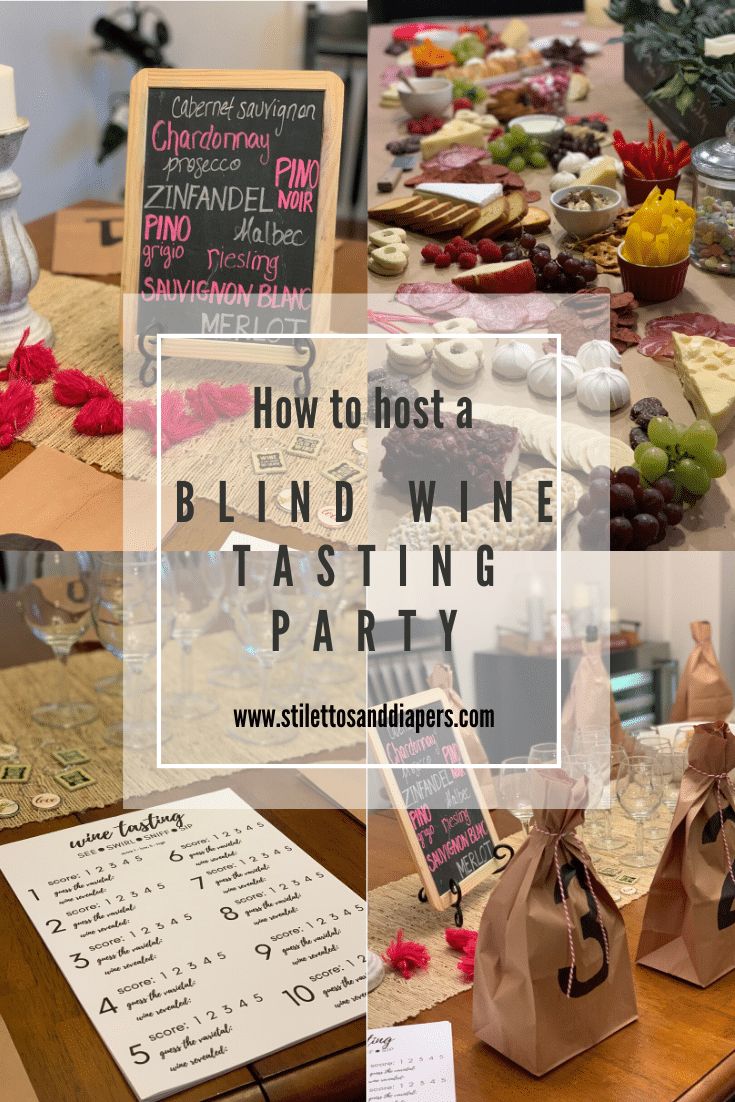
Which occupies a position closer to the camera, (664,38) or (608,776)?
(608,776)

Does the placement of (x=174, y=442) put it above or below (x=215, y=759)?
above

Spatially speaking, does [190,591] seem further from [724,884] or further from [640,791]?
[724,884]

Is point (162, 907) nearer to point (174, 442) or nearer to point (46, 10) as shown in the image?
point (174, 442)

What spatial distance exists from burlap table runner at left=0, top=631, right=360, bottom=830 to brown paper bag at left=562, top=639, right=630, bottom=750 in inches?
13.3

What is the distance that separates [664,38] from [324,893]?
168 cm

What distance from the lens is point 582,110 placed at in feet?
8.99

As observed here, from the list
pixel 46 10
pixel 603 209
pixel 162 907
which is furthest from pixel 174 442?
pixel 46 10

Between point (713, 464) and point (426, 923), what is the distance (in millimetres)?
655

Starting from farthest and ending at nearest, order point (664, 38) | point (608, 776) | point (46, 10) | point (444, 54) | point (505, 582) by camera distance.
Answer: point (46, 10)
point (444, 54)
point (505, 582)
point (664, 38)
point (608, 776)

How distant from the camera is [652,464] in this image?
118 centimetres

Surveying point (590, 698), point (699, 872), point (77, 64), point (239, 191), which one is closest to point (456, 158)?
point (239, 191)

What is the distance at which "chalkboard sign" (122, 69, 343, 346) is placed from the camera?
4.44 feet

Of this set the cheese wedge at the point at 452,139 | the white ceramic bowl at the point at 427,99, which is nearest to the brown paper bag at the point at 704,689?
the cheese wedge at the point at 452,139

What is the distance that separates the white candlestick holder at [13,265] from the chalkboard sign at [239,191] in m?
0.13
